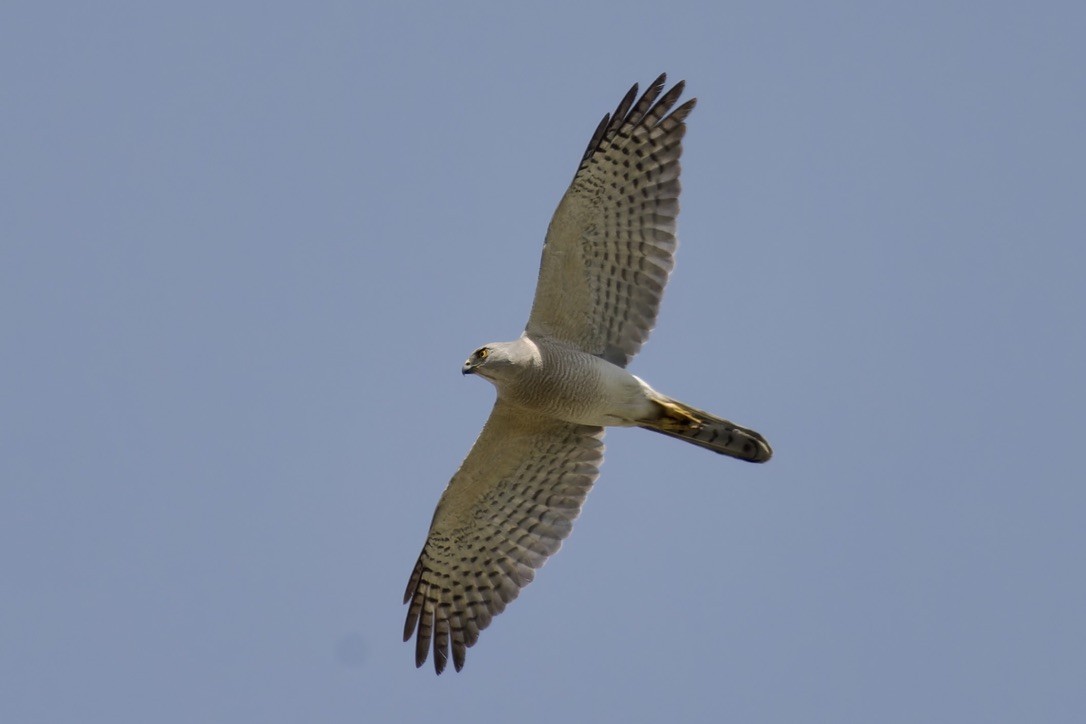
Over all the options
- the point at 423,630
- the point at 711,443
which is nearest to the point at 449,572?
the point at 423,630

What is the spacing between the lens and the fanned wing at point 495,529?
13398 millimetres

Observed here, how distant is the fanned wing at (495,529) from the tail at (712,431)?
0.91 m

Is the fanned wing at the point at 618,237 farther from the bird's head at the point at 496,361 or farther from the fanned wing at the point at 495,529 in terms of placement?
the fanned wing at the point at 495,529

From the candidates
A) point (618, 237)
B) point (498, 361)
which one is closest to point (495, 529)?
point (498, 361)

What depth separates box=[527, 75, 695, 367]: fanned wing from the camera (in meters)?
12.6

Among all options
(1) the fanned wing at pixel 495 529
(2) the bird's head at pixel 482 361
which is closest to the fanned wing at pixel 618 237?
(2) the bird's head at pixel 482 361

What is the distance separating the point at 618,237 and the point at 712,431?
1679mm

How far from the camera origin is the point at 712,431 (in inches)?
501

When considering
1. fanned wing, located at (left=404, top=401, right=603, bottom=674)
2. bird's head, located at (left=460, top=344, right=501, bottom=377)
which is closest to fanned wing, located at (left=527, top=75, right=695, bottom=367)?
bird's head, located at (left=460, top=344, right=501, bottom=377)

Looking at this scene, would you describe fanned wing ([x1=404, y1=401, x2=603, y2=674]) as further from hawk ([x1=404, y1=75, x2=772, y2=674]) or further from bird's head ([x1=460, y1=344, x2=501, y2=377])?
bird's head ([x1=460, y1=344, x2=501, y2=377])

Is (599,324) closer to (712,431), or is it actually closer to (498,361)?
(498,361)

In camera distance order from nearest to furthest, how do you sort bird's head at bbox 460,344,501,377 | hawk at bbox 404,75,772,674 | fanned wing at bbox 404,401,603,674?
1. bird's head at bbox 460,344,501,377
2. hawk at bbox 404,75,772,674
3. fanned wing at bbox 404,401,603,674

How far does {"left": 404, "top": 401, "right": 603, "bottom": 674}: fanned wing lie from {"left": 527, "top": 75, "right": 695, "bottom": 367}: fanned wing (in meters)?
0.95

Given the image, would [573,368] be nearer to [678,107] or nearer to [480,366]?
[480,366]
